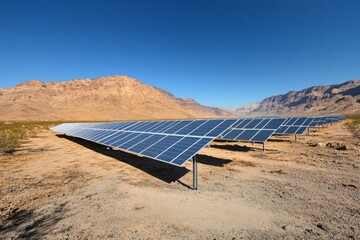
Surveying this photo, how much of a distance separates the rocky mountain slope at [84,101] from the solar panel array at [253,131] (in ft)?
384

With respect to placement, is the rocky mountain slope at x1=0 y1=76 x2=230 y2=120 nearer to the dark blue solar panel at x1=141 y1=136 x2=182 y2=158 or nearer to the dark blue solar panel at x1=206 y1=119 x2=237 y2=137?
the dark blue solar panel at x1=206 y1=119 x2=237 y2=137

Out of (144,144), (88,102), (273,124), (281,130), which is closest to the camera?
(144,144)

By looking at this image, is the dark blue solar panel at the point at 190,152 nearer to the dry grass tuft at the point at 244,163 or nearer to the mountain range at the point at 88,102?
the dry grass tuft at the point at 244,163

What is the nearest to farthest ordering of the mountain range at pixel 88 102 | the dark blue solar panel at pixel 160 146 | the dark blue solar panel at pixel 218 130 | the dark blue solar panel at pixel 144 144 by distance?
the dark blue solar panel at pixel 160 146 < the dark blue solar panel at pixel 218 130 < the dark blue solar panel at pixel 144 144 < the mountain range at pixel 88 102

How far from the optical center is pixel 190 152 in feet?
30.2

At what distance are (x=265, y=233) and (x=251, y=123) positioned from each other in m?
18.3

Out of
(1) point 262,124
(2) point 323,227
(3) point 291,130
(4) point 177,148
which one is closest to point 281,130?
(3) point 291,130

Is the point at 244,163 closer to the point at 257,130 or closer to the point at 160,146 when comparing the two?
the point at 257,130

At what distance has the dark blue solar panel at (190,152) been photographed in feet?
28.5

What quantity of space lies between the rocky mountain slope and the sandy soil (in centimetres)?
12176

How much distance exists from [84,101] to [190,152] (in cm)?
16269

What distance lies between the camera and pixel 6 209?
789cm

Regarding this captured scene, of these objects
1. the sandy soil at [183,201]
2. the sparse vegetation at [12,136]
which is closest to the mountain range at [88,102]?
the sparse vegetation at [12,136]

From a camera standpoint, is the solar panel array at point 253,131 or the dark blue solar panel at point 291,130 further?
the dark blue solar panel at point 291,130
